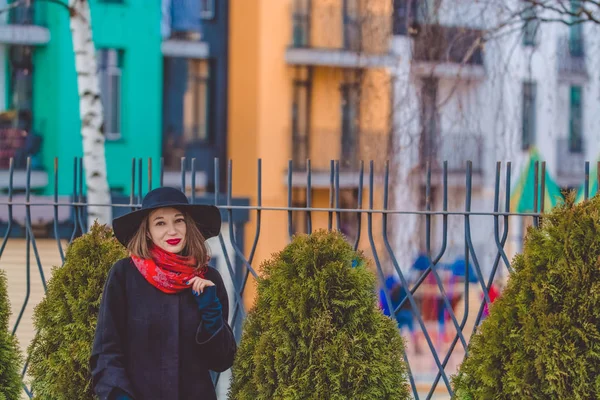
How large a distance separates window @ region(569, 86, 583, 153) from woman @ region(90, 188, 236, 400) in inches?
Result: 911

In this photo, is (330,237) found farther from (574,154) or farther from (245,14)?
(574,154)

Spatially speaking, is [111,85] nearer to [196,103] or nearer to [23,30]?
[196,103]

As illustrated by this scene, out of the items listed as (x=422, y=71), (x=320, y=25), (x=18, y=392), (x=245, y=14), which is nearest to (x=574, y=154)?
(x=320, y=25)

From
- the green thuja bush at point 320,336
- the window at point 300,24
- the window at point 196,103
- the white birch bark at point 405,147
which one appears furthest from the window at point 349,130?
the green thuja bush at point 320,336

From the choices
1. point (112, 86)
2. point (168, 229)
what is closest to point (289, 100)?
point (112, 86)

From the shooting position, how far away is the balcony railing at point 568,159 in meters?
25.8

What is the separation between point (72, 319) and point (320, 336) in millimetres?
1392

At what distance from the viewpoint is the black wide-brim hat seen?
13.6 ft

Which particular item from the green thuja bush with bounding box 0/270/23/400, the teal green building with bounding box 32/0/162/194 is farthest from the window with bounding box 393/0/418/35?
the teal green building with bounding box 32/0/162/194

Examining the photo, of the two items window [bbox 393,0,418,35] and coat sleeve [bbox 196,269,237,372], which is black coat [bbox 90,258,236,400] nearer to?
coat sleeve [bbox 196,269,237,372]

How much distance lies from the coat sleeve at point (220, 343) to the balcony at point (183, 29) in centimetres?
1715

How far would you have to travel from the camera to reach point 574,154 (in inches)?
1031

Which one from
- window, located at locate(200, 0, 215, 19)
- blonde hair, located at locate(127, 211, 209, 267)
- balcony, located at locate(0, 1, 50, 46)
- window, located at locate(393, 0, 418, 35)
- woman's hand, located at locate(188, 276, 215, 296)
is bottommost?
woman's hand, located at locate(188, 276, 215, 296)

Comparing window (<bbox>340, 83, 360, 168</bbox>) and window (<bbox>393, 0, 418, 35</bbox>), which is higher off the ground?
window (<bbox>393, 0, 418, 35</bbox>)
